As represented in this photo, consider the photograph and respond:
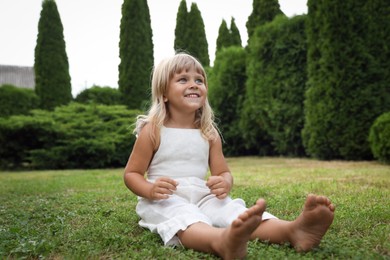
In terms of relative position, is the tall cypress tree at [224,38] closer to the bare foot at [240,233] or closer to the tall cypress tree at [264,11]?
the tall cypress tree at [264,11]

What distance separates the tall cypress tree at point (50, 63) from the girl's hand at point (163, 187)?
15.1 metres

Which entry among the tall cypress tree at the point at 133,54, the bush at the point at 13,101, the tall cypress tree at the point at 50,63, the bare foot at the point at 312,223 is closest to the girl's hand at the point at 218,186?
the bare foot at the point at 312,223

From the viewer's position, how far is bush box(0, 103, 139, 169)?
1044cm

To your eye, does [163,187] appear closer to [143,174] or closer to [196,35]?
[143,174]

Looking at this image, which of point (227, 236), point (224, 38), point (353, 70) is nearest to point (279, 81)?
point (353, 70)

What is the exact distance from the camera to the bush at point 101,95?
1636 centimetres

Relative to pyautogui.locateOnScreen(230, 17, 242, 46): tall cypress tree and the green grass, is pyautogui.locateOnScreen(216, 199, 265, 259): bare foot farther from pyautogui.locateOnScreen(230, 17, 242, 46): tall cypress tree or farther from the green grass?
pyautogui.locateOnScreen(230, 17, 242, 46): tall cypress tree

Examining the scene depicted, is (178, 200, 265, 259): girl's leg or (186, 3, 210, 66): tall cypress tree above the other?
(186, 3, 210, 66): tall cypress tree

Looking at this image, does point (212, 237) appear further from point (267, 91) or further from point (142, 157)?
point (267, 91)

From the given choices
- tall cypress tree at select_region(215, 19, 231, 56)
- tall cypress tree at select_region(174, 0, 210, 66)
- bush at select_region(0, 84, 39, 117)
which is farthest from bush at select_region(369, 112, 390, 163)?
tall cypress tree at select_region(215, 19, 231, 56)

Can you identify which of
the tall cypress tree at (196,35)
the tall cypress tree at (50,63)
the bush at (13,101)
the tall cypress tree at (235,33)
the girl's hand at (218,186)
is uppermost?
the tall cypress tree at (235,33)

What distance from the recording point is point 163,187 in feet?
7.58

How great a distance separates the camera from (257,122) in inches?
495

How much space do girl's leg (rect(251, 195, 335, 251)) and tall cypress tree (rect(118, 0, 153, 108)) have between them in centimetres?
1471
